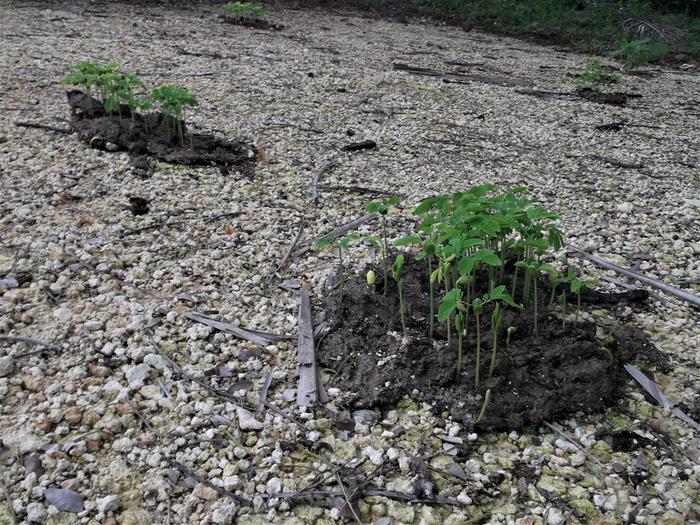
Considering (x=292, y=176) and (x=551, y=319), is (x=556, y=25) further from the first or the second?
(x=551, y=319)

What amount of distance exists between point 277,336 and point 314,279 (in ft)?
1.39

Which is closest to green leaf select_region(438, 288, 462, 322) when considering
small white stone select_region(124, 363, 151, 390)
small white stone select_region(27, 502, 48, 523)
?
small white stone select_region(124, 363, 151, 390)

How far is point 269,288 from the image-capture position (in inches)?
101

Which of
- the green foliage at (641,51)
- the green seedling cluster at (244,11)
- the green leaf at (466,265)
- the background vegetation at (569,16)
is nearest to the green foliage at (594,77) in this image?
the green foliage at (641,51)

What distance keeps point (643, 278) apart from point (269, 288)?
1527mm

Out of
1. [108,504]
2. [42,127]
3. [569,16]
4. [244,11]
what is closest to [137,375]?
[108,504]

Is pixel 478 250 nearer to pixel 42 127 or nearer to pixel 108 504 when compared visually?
pixel 108 504

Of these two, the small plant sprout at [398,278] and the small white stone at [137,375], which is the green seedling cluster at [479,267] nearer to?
the small plant sprout at [398,278]

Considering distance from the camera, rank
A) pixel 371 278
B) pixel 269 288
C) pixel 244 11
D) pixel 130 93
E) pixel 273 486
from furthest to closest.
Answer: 1. pixel 244 11
2. pixel 130 93
3. pixel 269 288
4. pixel 371 278
5. pixel 273 486

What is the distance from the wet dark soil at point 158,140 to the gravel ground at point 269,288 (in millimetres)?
126

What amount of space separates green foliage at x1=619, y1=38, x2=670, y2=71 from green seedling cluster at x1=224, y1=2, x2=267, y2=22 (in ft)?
14.4

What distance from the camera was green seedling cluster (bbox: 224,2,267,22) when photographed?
776 centimetres

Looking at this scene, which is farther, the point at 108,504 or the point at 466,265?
the point at 466,265

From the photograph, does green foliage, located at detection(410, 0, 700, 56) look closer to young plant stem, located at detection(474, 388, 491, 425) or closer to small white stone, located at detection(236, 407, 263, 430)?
young plant stem, located at detection(474, 388, 491, 425)
